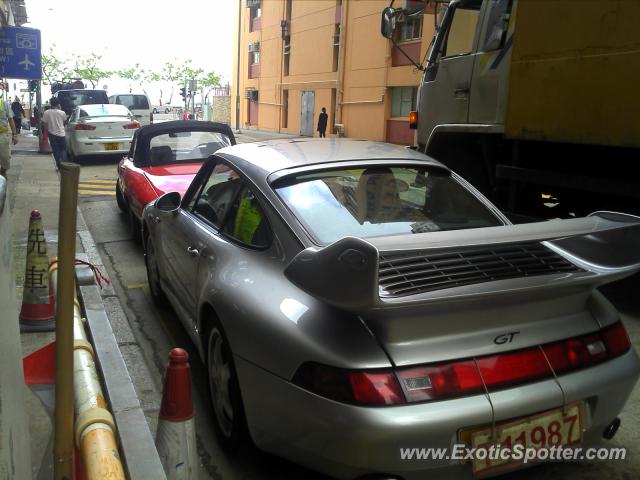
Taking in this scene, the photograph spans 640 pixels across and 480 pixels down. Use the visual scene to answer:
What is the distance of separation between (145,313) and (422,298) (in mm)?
3524

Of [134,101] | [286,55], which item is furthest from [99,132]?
[286,55]

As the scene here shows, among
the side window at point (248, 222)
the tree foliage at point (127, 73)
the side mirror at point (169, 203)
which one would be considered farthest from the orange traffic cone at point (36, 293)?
the tree foliage at point (127, 73)

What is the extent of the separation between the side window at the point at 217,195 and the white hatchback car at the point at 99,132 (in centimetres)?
1269

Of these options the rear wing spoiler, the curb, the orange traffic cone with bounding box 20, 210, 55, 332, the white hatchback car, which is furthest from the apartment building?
the rear wing spoiler

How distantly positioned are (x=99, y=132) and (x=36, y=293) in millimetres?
12342

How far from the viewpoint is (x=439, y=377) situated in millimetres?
2271

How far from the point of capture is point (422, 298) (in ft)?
7.16

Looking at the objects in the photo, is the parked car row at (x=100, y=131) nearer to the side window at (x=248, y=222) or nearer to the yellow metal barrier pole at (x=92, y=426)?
the side window at (x=248, y=222)

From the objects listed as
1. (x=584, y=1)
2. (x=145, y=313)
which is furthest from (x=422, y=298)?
(x=584, y=1)

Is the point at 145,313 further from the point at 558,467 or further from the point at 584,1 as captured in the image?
the point at 584,1

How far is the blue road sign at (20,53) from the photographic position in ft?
50.6

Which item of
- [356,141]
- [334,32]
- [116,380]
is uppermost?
[334,32]

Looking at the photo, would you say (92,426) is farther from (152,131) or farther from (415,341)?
(152,131)

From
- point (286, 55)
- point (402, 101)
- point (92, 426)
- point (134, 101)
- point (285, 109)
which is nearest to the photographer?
point (92, 426)
